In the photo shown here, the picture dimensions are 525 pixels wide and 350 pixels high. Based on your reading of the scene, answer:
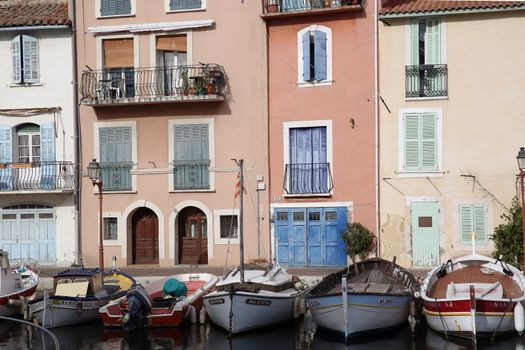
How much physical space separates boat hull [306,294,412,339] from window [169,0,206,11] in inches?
551

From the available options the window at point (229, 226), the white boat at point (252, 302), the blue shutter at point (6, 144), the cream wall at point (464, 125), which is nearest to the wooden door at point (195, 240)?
the window at point (229, 226)

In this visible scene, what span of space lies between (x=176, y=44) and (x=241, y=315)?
529 inches

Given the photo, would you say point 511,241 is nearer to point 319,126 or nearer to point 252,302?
point 319,126

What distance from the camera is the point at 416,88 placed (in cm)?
2820

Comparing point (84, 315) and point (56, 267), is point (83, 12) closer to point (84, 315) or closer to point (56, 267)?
point (56, 267)

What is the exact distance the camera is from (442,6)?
91.6ft

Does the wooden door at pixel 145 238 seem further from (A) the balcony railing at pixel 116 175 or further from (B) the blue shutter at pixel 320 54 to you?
(B) the blue shutter at pixel 320 54

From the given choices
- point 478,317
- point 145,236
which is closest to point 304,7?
point 145,236

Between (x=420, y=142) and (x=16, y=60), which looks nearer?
(x=420, y=142)

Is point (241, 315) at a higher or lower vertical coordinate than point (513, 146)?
lower

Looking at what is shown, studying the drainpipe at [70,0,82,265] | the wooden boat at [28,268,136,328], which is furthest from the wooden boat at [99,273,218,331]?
the drainpipe at [70,0,82,265]

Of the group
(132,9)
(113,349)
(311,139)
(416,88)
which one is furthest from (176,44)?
(113,349)

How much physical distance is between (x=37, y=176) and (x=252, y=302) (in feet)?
44.6

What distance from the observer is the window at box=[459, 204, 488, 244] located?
2756cm
